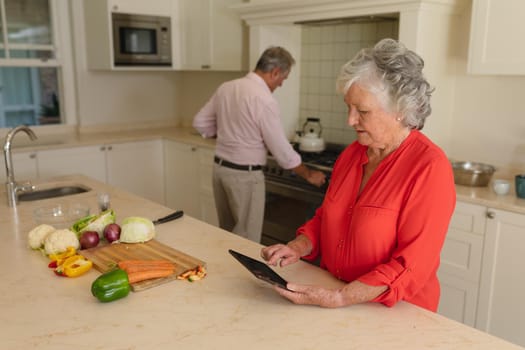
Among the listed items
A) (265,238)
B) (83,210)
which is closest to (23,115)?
(265,238)

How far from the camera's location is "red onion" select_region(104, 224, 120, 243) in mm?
1817

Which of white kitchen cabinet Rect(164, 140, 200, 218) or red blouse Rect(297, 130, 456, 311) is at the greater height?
red blouse Rect(297, 130, 456, 311)

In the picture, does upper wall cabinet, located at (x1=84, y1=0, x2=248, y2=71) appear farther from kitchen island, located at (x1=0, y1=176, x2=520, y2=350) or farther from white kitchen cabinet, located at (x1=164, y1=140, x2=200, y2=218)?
kitchen island, located at (x1=0, y1=176, x2=520, y2=350)

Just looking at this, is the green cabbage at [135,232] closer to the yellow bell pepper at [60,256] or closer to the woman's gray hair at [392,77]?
the yellow bell pepper at [60,256]

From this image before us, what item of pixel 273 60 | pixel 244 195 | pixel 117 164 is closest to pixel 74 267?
pixel 244 195

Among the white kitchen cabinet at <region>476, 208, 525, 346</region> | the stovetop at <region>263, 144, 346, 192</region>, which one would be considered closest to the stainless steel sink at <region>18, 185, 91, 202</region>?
the stovetop at <region>263, 144, 346, 192</region>

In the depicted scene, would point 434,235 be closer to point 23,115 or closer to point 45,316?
point 45,316

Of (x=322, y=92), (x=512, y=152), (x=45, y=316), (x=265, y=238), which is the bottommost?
(x=265, y=238)

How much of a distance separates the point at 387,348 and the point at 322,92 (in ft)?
9.51

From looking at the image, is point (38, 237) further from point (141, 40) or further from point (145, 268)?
point (141, 40)

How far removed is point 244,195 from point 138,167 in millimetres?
1673

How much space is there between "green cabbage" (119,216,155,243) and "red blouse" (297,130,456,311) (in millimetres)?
624

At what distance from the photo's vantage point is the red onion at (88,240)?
69.4 inches

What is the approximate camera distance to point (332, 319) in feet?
4.28
